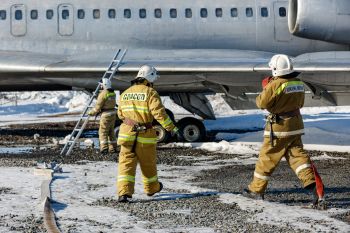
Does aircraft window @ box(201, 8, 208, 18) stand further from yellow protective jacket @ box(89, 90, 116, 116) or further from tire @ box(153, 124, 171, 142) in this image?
yellow protective jacket @ box(89, 90, 116, 116)

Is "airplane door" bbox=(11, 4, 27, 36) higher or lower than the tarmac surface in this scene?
higher

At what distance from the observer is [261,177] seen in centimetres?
841

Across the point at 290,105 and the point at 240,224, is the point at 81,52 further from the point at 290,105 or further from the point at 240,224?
the point at 240,224

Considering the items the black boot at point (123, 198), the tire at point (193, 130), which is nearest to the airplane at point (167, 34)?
the tire at point (193, 130)

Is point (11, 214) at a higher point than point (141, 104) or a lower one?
lower

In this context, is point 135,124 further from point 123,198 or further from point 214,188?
point 214,188

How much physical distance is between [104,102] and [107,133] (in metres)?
0.81

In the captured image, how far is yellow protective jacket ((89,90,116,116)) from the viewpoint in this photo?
15086 millimetres

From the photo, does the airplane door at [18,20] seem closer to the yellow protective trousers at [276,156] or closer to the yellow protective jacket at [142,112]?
the yellow protective jacket at [142,112]

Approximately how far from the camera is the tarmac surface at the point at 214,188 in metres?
7.01

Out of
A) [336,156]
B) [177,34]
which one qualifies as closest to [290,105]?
[336,156]

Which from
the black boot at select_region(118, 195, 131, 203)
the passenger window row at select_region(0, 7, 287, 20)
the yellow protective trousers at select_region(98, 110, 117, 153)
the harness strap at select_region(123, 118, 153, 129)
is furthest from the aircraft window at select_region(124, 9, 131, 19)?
the black boot at select_region(118, 195, 131, 203)

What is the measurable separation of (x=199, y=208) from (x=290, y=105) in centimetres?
175

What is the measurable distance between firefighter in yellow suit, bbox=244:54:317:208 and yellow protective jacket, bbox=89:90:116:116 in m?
7.17
